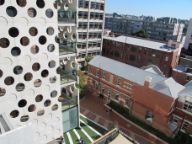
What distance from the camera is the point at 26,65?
59.2 ft

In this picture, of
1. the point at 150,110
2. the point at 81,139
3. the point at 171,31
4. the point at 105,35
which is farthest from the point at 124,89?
the point at 171,31

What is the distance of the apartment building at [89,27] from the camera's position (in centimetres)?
5291

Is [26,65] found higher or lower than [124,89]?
higher

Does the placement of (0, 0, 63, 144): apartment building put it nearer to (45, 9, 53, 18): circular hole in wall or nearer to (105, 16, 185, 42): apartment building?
(45, 9, 53, 18): circular hole in wall

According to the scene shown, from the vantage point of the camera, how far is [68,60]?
23688mm

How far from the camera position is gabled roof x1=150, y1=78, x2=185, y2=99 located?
93.5 feet

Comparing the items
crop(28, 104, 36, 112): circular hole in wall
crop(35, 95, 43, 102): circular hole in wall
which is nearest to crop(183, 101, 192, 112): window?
crop(35, 95, 43, 102): circular hole in wall

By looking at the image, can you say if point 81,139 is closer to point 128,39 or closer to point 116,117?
point 116,117

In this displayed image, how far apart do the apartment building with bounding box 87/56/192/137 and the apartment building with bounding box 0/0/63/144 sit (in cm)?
1544

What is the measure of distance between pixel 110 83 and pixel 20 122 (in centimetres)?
2060

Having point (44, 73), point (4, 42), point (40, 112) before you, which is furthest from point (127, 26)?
point (4, 42)

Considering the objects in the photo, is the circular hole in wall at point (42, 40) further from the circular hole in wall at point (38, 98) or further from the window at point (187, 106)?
the window at point (187, 106)

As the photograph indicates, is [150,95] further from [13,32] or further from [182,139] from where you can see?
[13,32]

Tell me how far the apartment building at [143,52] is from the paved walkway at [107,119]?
75.4ft
